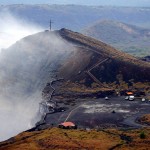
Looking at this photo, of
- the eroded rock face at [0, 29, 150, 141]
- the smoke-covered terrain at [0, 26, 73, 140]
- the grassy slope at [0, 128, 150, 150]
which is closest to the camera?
the grassy slope at [0, 128, 150, 150]

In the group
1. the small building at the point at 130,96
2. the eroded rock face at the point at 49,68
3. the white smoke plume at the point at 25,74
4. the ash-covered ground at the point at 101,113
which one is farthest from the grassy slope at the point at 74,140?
the small building at the point at 130,96

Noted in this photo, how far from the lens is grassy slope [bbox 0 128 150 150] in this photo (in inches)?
3442

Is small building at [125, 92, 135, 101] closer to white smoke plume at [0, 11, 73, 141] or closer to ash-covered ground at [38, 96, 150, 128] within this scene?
ash-covered ground at [38, 96, 150, 128]

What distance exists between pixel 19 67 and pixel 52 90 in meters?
34.5

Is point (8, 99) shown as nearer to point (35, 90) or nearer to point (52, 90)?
point (35, 90)

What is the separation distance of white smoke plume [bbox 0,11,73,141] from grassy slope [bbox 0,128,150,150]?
29716 millimetres

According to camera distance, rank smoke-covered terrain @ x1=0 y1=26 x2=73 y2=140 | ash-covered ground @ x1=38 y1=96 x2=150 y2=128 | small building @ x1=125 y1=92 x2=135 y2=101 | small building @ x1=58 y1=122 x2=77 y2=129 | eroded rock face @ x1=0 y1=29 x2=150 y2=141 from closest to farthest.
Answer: small building @ x1=58 y1=122 x2=77 y2=129 → ash-covered ground @ x1=38 y1=96 x2=150 y2=128 → small building @ x1=125 y1=92 x2=135 y2=101 → smoke-covered terrain @ x1=0 y1=26 x2=73 y2=140 → eroded rock face @ x1=0 y1=29 x2=150 y2=141

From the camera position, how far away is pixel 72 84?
149 meters

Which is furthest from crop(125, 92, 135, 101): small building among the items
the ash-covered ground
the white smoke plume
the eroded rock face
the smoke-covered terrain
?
the white smoke plume

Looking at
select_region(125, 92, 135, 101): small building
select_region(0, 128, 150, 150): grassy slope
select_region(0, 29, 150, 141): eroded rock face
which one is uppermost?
select_region(0, 29, 150, 141): eroded rock face

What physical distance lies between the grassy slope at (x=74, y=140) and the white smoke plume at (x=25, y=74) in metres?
29.7

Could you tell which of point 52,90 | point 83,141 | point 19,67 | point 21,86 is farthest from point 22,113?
point 83,141

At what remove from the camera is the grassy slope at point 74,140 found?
8744 cm

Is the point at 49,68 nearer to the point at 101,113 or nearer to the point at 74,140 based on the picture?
the point at 101,113
